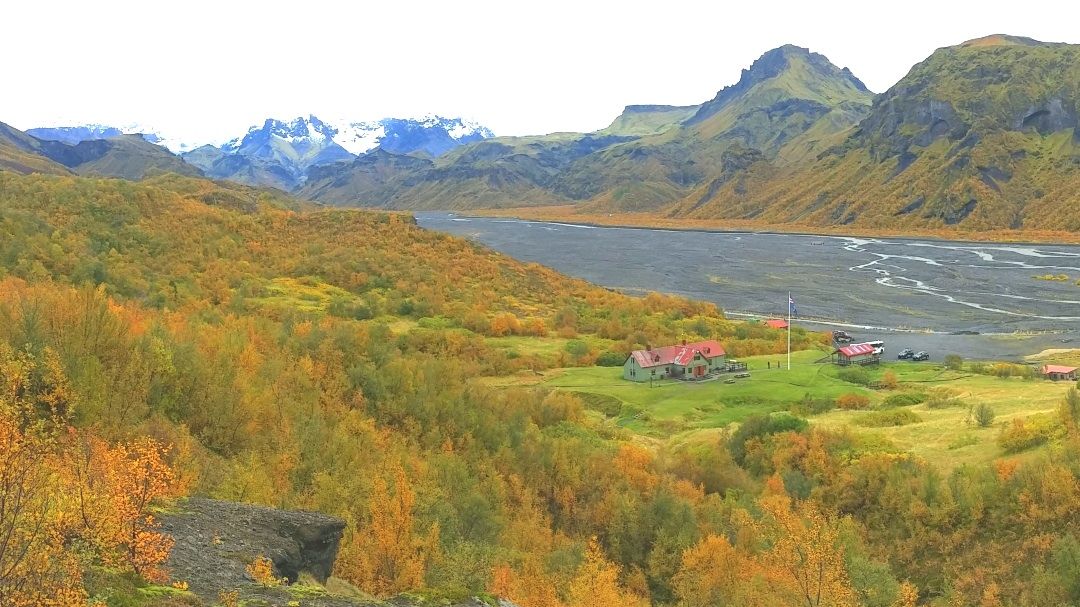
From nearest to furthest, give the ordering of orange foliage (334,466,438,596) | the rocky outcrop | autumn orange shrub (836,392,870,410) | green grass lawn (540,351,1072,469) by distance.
Answer: the rocky outcrop
orange foliage (334,466,438,596)
green grass lawn (540,351,1072,469)
autumn orange shrub (836,392,870,410)

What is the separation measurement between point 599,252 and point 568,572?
136m

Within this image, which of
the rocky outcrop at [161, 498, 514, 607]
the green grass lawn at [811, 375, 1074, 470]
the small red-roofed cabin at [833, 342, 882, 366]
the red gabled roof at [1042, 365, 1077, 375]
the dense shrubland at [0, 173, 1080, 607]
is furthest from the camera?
the small red-roofed cabin at [833, 342, 882, 366]

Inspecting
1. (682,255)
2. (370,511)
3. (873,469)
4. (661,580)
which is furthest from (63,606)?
(682,255)

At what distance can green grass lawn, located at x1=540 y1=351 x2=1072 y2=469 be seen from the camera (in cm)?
3403

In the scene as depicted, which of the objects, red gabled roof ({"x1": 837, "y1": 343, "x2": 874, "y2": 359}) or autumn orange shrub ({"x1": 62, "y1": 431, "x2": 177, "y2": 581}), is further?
red gabled roof ({"x1": 837, "y1": 343, "x2": 874, "y2": 359})

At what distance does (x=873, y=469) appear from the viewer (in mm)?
29781

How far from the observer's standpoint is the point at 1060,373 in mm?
50000

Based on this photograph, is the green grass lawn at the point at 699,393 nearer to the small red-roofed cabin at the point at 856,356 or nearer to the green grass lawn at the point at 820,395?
the green grass lawn at the point at 820,395

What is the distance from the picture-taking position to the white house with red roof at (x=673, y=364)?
52156 millimetres

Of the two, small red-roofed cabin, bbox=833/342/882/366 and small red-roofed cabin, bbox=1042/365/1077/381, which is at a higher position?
small red-roofed cabin, bbox=1042/365/1077/381

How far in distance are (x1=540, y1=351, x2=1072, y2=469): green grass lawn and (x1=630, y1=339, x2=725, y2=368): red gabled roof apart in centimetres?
191

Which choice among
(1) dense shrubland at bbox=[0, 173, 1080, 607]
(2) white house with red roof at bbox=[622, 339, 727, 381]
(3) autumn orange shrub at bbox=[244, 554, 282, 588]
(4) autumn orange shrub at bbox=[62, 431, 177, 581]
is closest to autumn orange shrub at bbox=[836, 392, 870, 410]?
(1) dense shrubland at bbox=[0, 173, 1080, 607]

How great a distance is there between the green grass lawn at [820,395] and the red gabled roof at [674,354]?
6.26ft

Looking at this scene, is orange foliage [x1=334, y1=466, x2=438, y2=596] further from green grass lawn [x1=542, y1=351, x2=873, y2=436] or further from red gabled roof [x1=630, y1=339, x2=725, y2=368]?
red gabled roof [x1=630, y1=339, x2=725, y2=368]
